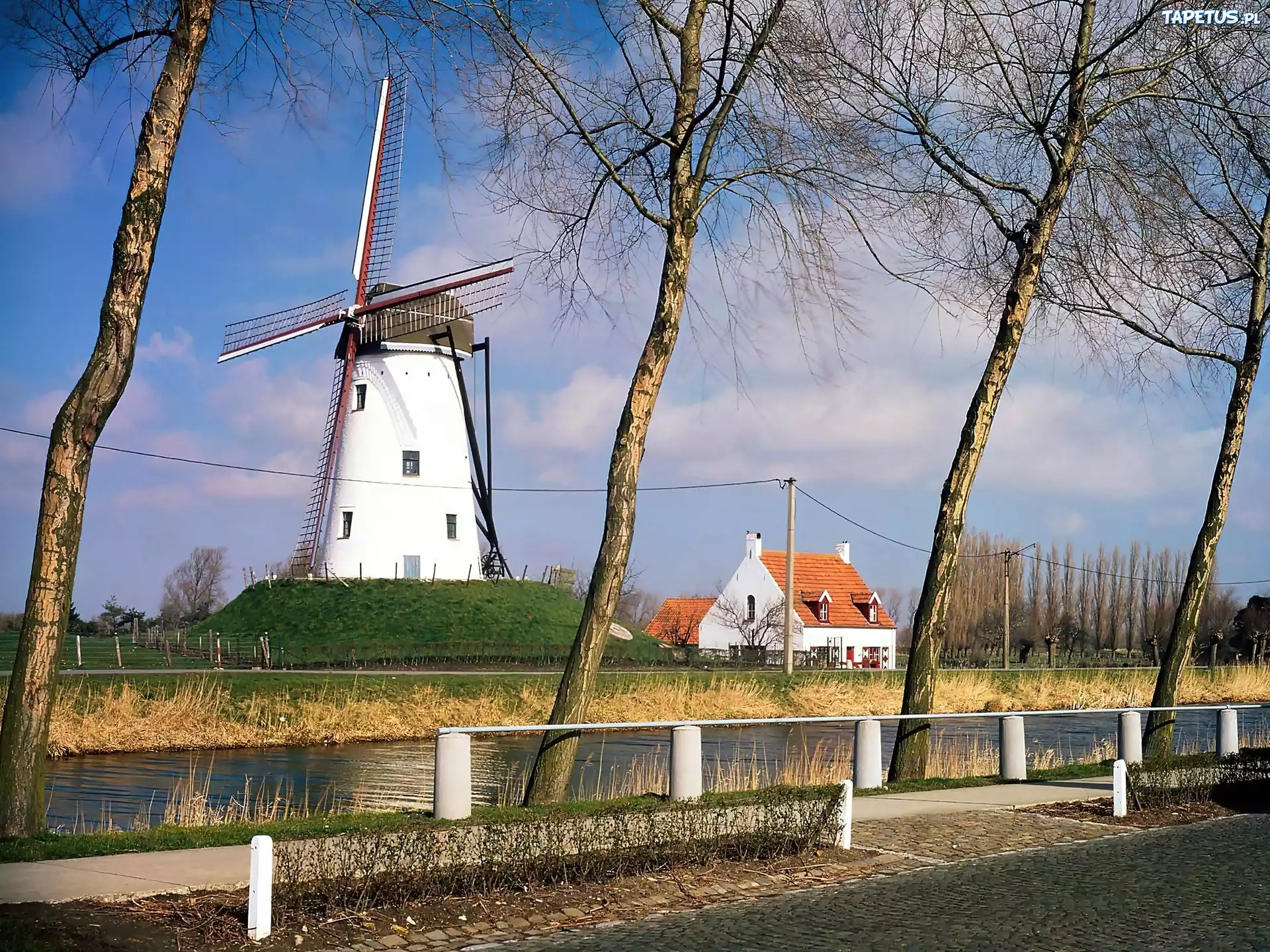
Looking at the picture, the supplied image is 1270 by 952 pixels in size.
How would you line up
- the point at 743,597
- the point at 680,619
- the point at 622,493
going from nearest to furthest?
1. the point at 622,493
2. the point at 743,597
3. the point at 680,619

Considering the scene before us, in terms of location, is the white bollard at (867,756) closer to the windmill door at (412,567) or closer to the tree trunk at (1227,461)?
the tree trunk at (1227,461)

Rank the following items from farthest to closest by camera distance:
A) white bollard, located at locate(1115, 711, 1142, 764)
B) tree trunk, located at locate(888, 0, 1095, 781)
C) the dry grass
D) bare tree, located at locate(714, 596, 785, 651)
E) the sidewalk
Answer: bare tree, located at locate(714, 596, 785, 651)
the dry grass
white bollard, located at locate(1115, 711, 1142, 764)
tree trunk, located at locate(888, 0, 1095, 781)
the sidewalk

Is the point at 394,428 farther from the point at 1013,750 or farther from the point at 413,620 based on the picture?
the point at 1013,750

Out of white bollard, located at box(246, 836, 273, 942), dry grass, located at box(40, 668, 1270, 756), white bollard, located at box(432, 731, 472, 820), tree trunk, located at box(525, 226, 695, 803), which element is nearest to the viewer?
white bollard, located at box(246, 836, 273, 942)

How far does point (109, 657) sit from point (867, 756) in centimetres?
3685

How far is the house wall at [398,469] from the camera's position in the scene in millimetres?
56750

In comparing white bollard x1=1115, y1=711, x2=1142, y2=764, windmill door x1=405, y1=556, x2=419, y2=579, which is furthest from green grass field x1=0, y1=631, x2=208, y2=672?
white bollard x1=1115, y1=711, x2=1142, y2=764

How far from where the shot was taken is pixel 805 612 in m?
75.2

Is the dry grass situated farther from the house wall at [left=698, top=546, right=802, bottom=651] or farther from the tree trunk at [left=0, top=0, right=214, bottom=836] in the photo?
the house wall at [left=698, top=546, right=802, bottom=651]

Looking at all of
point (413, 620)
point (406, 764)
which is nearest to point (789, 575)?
point (413, 620)

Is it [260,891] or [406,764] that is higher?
[260,891]

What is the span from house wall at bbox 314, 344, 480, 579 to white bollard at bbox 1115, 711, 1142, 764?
138 feet

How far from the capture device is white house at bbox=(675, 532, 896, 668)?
74.8 metres

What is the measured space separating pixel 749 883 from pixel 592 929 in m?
2.11
